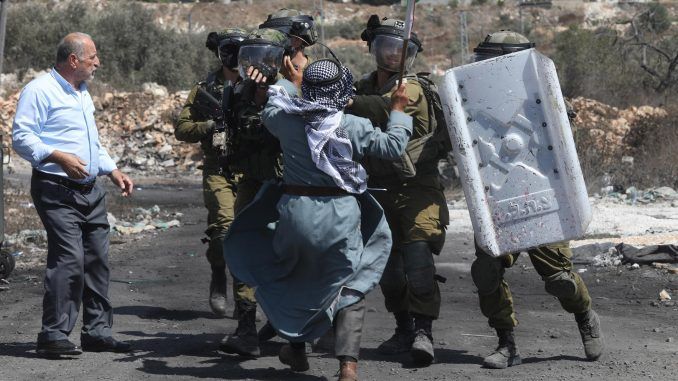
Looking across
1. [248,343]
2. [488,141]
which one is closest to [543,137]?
[488,141]

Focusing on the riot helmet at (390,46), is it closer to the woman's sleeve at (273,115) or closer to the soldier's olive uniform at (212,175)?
the woman's sleeve at (273,115)

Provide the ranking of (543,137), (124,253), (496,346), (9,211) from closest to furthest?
(543,137) → (496,346) → (124,253) → (9,211)

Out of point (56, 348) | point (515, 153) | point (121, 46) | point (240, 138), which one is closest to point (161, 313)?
point (56, 348)

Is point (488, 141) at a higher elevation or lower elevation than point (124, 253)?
higher

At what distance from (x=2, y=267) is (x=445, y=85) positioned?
5.23m

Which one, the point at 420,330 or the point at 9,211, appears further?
the point at 9,211

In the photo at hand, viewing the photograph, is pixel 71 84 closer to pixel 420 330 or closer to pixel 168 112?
pixel 420 330

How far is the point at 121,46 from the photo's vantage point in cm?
4147

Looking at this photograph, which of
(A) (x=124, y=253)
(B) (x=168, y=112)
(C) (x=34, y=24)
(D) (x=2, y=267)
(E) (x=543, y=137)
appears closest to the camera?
(E) (x=543, y=137)

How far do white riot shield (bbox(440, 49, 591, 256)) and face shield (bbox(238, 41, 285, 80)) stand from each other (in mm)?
963

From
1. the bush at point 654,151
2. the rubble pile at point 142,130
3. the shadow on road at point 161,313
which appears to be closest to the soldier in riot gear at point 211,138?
the shadow on road at point 161,313

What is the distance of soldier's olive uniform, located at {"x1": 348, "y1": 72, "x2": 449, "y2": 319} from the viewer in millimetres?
7094

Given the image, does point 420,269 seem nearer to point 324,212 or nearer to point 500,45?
point 324,212

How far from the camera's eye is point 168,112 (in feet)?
101
